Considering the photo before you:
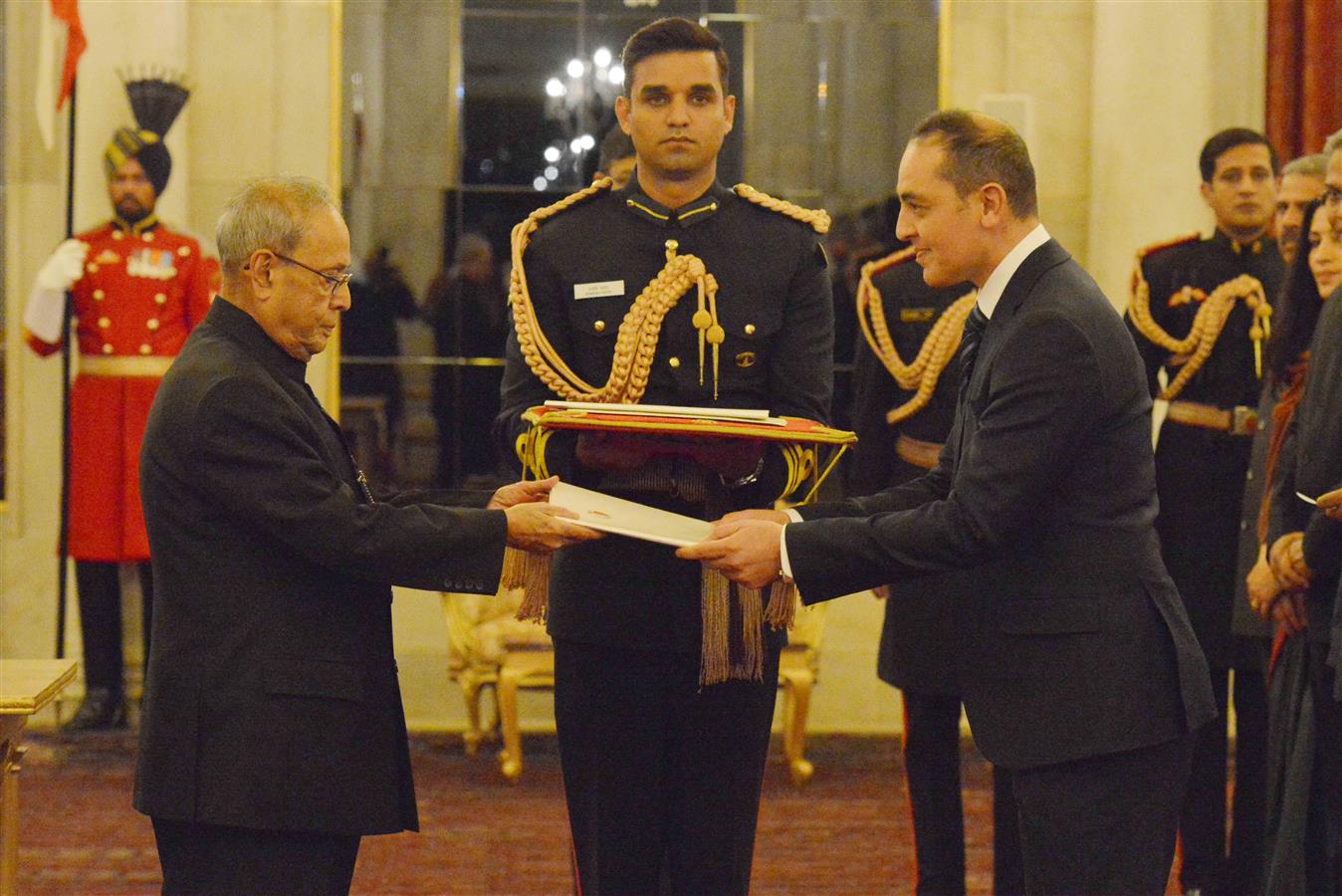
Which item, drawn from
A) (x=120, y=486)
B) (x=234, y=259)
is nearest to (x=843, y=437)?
(x=234, y=259)

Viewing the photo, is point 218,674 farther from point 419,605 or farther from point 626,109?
point 419,605

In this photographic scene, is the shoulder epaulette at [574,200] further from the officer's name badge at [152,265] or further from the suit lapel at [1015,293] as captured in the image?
the officer's name badge at [152,265]

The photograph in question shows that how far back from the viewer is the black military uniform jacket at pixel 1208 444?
13.8ft

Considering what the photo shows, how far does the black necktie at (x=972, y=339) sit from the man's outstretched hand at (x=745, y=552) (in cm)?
37

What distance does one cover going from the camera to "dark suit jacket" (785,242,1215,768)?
7.48ft

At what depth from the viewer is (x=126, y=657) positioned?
19.7 feet

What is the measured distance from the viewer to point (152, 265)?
5.61 meters

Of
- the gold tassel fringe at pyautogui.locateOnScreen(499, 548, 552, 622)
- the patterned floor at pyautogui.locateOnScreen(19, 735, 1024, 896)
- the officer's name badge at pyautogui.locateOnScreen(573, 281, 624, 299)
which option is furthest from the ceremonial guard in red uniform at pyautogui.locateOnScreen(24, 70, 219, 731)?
the gold tassel fringe at pyautogui.locateOnScreen(499, 548, 552, 622)

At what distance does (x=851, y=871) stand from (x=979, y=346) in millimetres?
2091

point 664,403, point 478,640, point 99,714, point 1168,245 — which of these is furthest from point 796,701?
point 664,403

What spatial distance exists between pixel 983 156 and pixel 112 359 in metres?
3.98

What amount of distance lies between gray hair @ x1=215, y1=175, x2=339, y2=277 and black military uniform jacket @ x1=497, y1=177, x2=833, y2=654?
1.81ft

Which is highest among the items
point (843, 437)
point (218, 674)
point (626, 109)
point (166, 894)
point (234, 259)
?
point (626, 109)

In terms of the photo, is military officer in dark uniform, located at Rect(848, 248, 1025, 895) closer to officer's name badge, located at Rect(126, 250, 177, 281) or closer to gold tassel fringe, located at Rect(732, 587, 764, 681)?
gold tassel fringe, located at Rect(732, 587, 764, 681)
